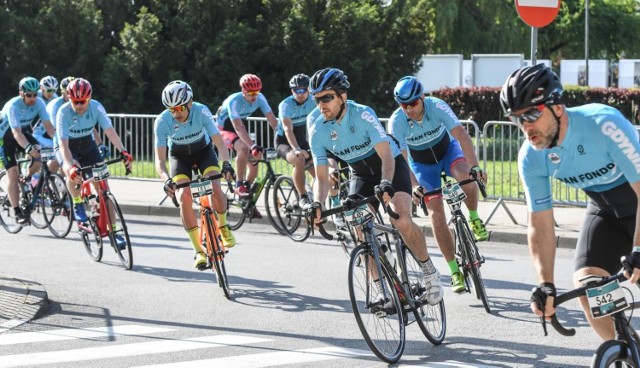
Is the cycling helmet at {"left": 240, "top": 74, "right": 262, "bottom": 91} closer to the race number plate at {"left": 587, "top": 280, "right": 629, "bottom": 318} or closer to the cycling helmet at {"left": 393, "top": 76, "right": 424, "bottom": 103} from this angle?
the cycling helmet at {"left": 393, "top": 76, "right": 424, "bottom": 103}

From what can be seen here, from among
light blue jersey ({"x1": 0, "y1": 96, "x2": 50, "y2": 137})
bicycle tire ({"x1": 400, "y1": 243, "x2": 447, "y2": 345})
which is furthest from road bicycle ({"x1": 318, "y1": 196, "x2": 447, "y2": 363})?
light blue jersey ({"x1": 0, "y1": 96, "x2": 50, "y2": 137})

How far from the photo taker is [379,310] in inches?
314

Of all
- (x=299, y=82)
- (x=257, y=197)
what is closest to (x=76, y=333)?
(x=299, y=82)

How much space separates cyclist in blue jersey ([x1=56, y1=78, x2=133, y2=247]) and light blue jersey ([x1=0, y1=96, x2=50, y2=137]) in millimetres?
1956

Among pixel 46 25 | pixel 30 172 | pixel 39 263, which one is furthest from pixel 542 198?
pixel 46 25

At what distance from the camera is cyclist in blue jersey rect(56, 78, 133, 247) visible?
43.2 feet

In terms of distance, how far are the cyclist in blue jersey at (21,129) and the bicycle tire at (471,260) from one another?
7236mm

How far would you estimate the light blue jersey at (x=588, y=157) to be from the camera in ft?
18.3

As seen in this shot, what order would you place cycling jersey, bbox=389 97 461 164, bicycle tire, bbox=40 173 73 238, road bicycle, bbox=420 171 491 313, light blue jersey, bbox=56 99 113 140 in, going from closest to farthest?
road bicycle, bbox=420 171 491 313
cycling jersey, bbox=389 97 461 164
light blue jersey, bbox=56 99 113 140
bicycle tire, bbox=40 173 73 238

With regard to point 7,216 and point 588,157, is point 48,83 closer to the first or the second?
point 7,216

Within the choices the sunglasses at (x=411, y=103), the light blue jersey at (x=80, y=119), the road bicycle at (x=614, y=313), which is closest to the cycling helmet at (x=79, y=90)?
the light blue jersey at (x=80, y=119)

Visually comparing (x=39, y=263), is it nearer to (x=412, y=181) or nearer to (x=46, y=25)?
(x=412, y=181)

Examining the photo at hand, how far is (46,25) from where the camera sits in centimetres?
3144

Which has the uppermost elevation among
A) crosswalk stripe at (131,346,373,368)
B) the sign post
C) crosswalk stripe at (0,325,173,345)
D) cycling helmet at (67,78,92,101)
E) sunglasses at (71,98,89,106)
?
the sign post
